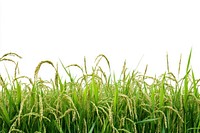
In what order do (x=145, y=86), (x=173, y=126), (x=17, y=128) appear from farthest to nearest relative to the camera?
(x=145, y=86) → (x=173, y=126) → (x=17, y=128)

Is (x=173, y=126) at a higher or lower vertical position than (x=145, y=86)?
lower

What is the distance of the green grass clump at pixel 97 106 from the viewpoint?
218 cm

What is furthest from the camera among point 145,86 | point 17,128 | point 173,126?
point 145,86

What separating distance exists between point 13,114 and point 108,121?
0.52 metres

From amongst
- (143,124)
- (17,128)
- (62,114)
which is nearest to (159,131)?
(143,124)

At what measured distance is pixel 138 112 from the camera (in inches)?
93.5

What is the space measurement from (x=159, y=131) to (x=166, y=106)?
0.16m

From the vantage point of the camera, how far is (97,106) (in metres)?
2.24

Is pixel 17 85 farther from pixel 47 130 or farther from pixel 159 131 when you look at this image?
pixel 159 131

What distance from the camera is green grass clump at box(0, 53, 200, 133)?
218 centimetres

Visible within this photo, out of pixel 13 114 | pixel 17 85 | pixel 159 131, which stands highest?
pixel 17 85

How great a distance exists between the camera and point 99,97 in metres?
2.35

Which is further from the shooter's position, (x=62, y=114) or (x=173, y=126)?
(x=173, y=126)

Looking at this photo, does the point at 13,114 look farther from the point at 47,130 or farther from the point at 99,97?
the point at 99,97
